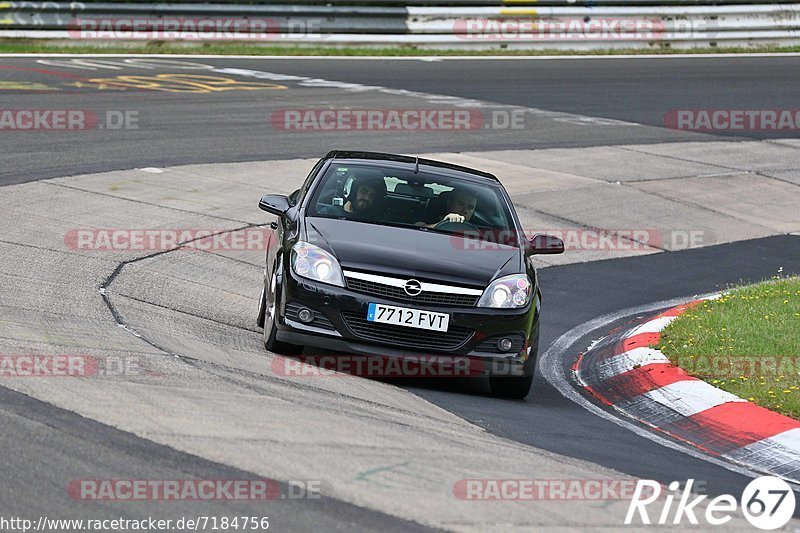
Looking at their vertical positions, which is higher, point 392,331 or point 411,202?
point 411,202

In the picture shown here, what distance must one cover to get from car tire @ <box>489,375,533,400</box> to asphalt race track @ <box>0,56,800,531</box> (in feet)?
0.43

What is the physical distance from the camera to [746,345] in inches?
371

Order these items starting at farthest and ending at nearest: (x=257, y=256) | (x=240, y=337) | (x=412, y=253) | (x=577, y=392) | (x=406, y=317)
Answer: (x=257, y=256) < (x=240, y=337) < (x=577, y=392) < (x=412, y=253) < (x=406, y=317)

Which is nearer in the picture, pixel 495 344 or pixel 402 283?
pixel 402 283

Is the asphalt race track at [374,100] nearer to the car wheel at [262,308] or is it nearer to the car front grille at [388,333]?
the car wheel at [262,308]

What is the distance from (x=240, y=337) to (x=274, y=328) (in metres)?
0.75

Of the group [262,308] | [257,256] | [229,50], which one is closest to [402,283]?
[262,308]

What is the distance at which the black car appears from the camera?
8312 millimetres

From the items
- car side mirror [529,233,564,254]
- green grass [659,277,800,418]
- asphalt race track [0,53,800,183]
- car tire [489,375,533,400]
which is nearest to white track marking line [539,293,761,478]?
car tire [489,375,533,400]

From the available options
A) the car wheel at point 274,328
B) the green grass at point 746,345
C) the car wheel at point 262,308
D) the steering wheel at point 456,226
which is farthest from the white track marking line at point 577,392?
the car wheel at point 262,308

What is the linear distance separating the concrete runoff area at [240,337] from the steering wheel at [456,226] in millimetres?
1504

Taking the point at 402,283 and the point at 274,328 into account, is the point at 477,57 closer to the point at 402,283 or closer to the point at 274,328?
the point at 274,328

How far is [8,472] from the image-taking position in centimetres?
538

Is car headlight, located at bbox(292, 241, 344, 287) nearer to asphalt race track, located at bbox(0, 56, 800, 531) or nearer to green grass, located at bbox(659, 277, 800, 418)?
asphalt race track, located at bbox(0, 56, 800, 531)
